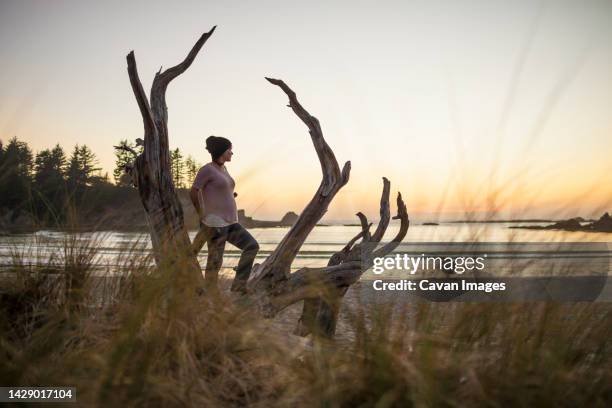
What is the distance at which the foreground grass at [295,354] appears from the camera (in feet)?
7.07

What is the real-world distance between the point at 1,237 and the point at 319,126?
Answer: 12.7 ft

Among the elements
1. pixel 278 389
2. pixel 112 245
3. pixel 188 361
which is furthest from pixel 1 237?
pixel 278 389

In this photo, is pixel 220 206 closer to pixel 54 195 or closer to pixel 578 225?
pixel 54 195

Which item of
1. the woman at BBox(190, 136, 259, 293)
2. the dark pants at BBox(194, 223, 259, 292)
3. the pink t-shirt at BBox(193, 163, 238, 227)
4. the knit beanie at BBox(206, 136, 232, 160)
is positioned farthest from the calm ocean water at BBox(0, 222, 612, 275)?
the knit beanie at BBox(206, 136, 232, 160)

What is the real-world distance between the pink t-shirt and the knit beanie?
189 millimetres

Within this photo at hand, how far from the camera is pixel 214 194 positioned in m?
5.21

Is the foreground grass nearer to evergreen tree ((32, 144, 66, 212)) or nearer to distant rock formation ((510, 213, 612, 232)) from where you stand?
distant rock formation ((510, 213, 612, 232))

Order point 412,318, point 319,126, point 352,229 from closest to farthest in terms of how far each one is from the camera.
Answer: point 412,318, point 319,126, point 352,229

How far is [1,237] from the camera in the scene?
3660 mm

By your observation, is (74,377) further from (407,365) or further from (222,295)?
(407,365)

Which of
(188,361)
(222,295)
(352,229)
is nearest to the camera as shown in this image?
(188,361)

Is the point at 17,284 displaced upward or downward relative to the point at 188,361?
upward

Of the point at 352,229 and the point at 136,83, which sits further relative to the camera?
the point at 352,229

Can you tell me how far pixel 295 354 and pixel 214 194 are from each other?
8.98ft
